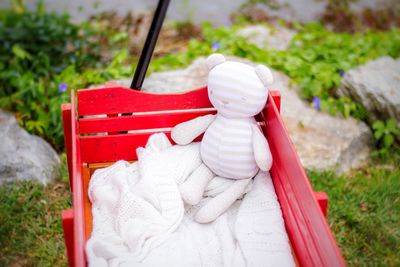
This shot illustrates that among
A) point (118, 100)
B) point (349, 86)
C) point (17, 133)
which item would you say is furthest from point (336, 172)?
point (17, 133)

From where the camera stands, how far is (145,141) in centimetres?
191

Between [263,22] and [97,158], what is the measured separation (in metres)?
2.31

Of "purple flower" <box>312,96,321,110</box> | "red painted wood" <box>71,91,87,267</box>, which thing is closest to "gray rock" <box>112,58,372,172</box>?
"purple flower" <box>312,96,321,110</box>

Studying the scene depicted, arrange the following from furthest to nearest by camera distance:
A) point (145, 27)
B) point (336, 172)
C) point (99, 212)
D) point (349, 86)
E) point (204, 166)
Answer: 1. point (145, 27)
2. point (349, 86)
3. point (336, 172)
4. point (204, 166)
5. point (99, 212)

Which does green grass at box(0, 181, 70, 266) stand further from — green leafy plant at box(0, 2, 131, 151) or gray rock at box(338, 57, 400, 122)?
gray rock at box(338, 57, 400, 122)

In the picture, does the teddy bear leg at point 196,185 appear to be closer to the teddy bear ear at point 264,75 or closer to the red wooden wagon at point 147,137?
the red wooden wagon at point 147,137

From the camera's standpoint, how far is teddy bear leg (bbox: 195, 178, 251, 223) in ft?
5.47

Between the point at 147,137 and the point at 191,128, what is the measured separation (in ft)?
0.61

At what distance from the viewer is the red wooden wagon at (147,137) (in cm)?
145

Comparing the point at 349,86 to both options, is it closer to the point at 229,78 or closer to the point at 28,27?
the point at 229,78

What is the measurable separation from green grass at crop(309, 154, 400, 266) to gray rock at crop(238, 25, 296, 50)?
1.08 meters

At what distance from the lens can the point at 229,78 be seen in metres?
1.69

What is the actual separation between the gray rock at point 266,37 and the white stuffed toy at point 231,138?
1.49m

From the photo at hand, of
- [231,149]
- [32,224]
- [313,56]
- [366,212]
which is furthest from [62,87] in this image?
[366,212]
